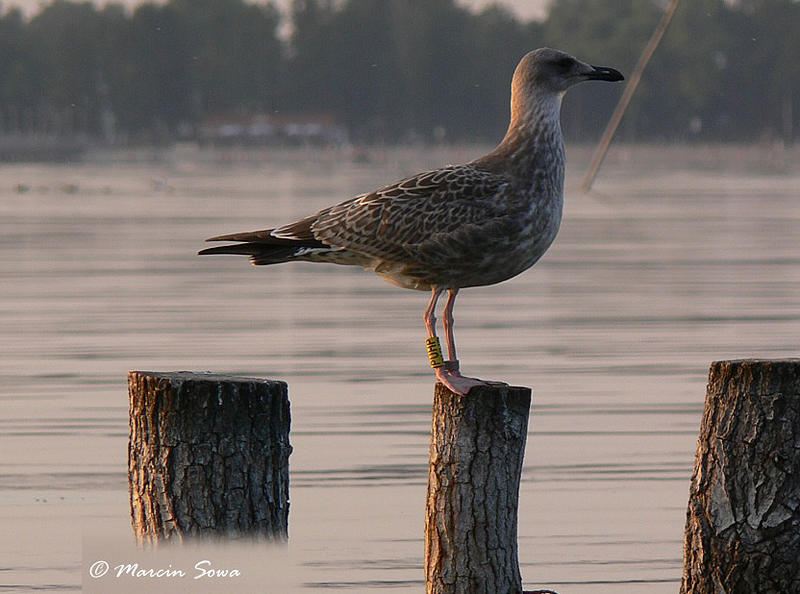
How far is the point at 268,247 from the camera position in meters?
8.91

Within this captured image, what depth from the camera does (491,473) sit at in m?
8.07

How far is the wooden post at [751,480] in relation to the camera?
778 centimetres

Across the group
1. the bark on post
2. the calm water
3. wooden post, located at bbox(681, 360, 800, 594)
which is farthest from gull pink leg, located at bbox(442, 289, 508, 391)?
the calm water

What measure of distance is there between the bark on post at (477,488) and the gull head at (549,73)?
1.83 m

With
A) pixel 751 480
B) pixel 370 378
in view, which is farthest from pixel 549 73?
pixel 370 378

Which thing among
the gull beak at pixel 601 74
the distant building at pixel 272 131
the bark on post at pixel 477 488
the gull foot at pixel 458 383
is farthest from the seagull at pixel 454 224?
the distant building at pixel 272 131

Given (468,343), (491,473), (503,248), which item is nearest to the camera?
(491,473)

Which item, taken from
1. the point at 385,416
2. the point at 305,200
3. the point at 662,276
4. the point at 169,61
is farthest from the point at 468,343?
the point at 169,61

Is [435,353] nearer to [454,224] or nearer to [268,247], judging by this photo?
[454,224]

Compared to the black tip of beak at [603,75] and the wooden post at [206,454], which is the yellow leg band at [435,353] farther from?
the black tip of beak at [603,75]

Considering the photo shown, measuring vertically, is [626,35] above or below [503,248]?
above

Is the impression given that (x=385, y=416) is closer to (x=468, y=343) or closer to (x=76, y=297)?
(x=468, y=343)

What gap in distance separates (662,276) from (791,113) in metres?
174

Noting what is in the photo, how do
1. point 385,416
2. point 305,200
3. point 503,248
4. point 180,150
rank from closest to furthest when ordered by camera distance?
point 503,248
point 385,416
point 305,200
point 180,150
